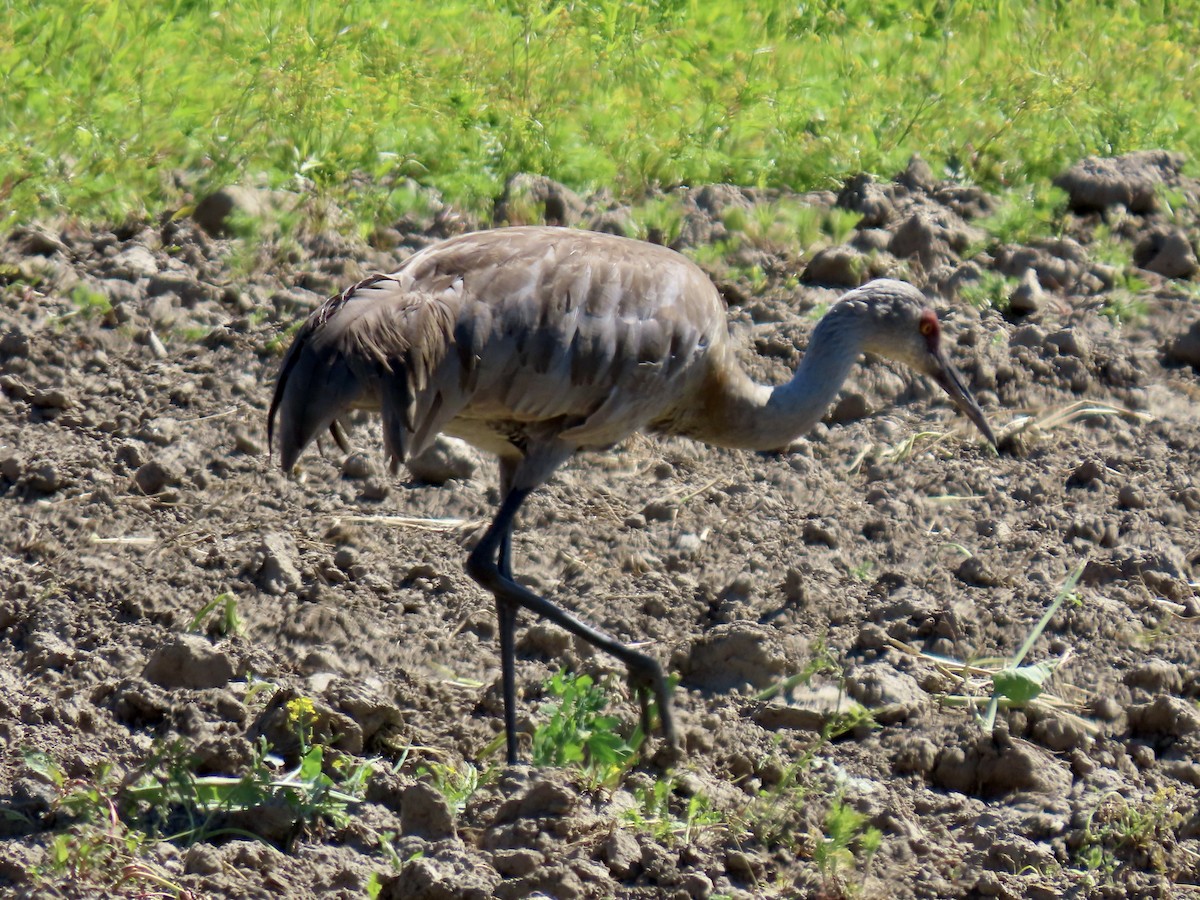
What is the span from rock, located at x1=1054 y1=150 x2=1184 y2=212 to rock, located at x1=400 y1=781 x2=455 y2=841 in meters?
5.03

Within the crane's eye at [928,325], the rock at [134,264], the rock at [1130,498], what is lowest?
the rock at [1130,498]

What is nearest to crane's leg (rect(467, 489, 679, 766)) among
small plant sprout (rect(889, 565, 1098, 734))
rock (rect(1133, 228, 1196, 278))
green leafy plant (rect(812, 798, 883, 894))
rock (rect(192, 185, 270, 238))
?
green leafy plant (rect(812, 798, 883, 894))

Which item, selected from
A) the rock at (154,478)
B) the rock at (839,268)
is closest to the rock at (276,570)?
the rock at (154,478)

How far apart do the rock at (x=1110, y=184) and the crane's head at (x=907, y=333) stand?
7.85ft

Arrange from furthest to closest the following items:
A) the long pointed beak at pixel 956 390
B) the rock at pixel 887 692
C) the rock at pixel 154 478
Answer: the long pointed beak at pixel 956 390
the rock at pixel 154 478
the rock at pixel 887 692

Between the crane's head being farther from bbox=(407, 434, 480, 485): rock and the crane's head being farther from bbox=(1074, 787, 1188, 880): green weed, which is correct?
bbox=(1074, 787, 1188, 880): green weed

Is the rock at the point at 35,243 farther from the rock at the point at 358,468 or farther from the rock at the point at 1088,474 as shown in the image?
the rock at the point at 1088,474

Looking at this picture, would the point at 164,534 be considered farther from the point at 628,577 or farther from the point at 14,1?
the point at 14,1

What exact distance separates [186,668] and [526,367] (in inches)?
49.7

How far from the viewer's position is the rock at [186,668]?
4.74 meters

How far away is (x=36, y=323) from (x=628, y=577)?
2480 mm

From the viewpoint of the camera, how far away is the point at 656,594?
554 centimetres

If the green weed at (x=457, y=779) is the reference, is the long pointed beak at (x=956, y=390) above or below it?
above

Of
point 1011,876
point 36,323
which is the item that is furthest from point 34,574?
point 1011,876
